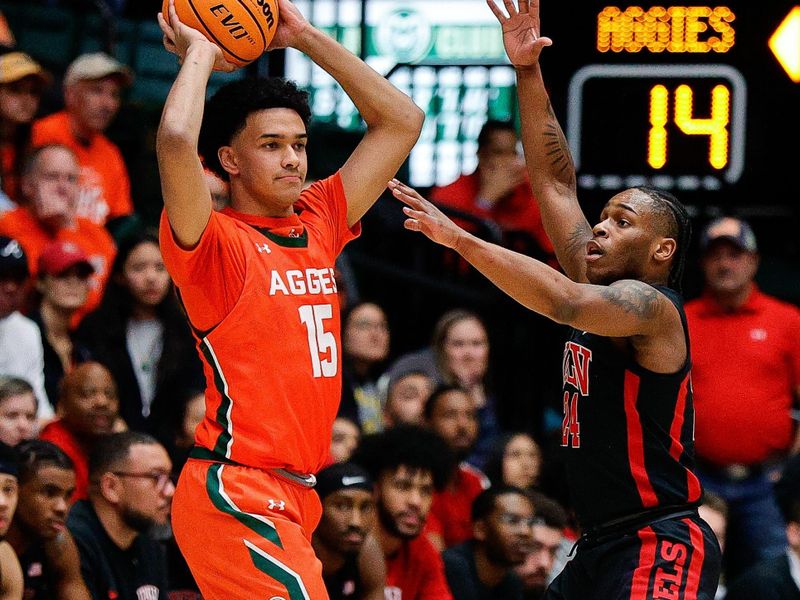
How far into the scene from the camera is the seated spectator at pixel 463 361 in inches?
358

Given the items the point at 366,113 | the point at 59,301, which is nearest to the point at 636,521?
the point at 366,113

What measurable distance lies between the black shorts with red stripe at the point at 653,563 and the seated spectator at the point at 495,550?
2.49 m

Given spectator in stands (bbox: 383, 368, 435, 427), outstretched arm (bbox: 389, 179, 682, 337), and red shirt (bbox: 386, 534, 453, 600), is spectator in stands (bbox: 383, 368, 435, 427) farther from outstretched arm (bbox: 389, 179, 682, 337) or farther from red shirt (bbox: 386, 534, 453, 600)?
outstretched arm (bbox: 389, 179, 682, 337)

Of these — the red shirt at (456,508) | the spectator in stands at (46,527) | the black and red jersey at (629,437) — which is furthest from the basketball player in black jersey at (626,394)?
the red shirt at (456,508)

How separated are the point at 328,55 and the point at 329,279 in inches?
32.0

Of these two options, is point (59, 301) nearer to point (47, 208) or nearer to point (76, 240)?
point (47, 208)

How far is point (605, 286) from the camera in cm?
496

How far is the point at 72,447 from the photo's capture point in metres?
7.18

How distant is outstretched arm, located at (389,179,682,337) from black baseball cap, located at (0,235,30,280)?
321 cm

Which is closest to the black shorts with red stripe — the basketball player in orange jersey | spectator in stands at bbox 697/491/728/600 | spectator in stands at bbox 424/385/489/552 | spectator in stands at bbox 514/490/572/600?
the basketball player in orange jersey

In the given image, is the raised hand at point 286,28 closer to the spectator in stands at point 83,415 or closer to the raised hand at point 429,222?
the raised hand at point 429,222

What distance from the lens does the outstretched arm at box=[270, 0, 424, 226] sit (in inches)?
204

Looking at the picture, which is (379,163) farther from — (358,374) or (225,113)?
(358,374)

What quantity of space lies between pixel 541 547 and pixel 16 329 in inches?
113
